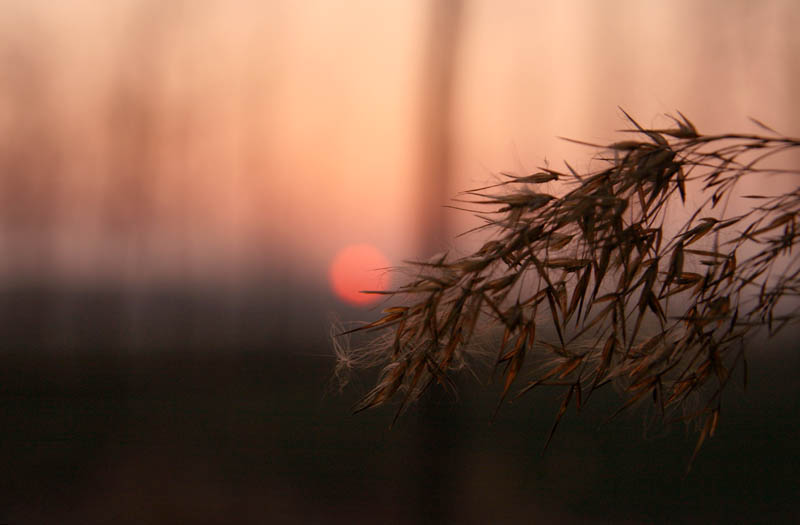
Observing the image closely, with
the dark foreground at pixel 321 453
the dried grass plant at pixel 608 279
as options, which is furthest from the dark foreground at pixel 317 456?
the dried grass plant at pixel 608 279

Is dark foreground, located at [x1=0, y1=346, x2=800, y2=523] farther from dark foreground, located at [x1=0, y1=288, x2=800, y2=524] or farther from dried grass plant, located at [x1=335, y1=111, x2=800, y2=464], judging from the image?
dried grass plant, located at [x1=335, y1=111, x2=800, y2=464]

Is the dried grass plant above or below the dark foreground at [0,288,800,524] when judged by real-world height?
above

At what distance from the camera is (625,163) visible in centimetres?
80

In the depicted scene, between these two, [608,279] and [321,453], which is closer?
[608,279]

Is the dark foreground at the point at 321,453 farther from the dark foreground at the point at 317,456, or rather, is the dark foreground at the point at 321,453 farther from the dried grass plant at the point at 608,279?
the dried grass plant at the point at 608,279

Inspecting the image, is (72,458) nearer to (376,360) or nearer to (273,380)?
(273,380)

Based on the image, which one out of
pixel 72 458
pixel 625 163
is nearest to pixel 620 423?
pixel 72 458

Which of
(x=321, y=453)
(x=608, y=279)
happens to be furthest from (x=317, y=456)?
(x=608, y=279)

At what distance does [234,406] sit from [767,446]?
3.89 metres

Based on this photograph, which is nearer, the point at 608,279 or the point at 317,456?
the point at 608,279

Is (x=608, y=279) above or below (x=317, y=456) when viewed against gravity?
above

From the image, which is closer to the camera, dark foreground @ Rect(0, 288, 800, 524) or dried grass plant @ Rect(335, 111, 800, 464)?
dried grass plant @ Rect(335, 111, 800, 464)

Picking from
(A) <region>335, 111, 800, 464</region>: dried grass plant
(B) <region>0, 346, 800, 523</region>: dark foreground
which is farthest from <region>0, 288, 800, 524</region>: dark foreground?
(A) <region>335, 111, 800, 464</region>: dried grass plant

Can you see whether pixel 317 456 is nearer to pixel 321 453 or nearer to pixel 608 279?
pixel 321 453
